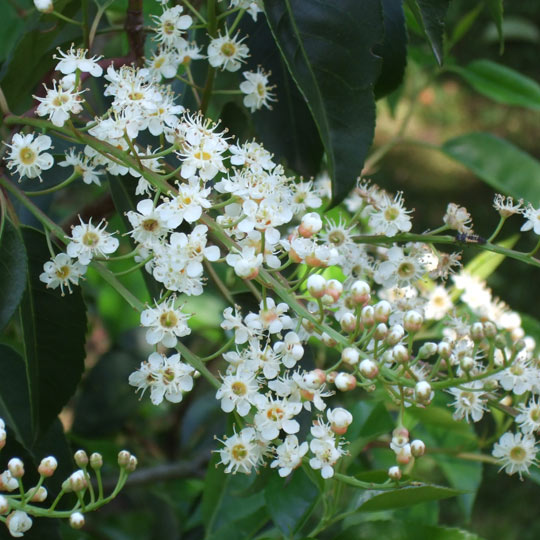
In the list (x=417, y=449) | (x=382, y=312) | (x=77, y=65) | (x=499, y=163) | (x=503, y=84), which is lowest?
(x=499, y=163)

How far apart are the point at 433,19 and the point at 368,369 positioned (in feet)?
1.24

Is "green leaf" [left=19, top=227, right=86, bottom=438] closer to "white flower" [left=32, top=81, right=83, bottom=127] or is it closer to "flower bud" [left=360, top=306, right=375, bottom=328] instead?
"white flower" [left=32, top=81, right=83, bottom=127]

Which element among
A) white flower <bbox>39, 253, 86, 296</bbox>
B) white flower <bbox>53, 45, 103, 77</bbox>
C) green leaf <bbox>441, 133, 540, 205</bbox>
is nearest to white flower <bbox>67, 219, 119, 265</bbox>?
white flower <bbox>39, 253, 86, 296</bbox>

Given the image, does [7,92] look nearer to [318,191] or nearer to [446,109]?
[318,191]

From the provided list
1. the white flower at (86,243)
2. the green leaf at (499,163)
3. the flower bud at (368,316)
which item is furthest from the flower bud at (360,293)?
the green leaf at (499,163)

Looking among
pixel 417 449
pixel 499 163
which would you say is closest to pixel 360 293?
pixel 417 449

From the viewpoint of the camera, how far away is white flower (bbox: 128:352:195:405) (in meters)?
0.70

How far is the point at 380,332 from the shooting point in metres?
0.67

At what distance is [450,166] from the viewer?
4.45 meters

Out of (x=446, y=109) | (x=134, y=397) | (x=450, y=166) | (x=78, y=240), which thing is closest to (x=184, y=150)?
(x=78, y=240)

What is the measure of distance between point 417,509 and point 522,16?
4.27 meters

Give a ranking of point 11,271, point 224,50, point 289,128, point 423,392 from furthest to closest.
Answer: point 289,128, point 224,50, point 11,271, point 423,392

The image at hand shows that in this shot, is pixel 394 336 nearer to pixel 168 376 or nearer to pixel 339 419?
pixel 339 419

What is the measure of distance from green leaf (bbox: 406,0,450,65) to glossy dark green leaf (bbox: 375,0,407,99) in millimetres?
100
